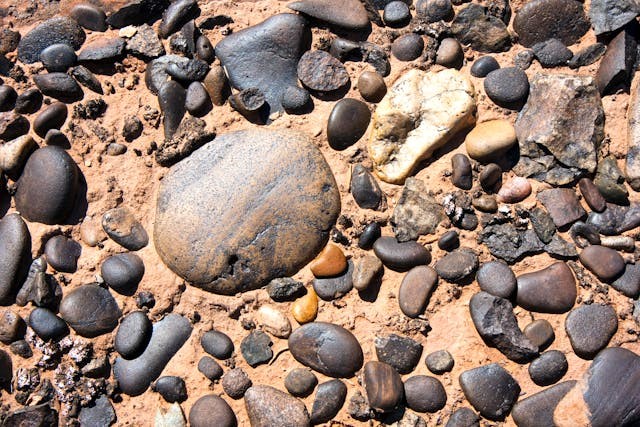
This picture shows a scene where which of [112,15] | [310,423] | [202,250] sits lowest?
[310,423]

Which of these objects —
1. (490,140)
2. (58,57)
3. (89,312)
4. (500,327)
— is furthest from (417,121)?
(58,57)

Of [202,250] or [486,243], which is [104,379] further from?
[486,243]

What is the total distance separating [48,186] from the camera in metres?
2.88

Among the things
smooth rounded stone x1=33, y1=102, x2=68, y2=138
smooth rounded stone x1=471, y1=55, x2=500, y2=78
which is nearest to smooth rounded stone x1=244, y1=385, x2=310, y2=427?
smooth rounded stone x1=33, y1=102, x2=68, y2=138

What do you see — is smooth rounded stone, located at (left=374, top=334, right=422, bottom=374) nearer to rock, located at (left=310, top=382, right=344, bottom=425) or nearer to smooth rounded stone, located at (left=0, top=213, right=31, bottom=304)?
rock, located at (left=310, top=382, right=344, bottom=425)

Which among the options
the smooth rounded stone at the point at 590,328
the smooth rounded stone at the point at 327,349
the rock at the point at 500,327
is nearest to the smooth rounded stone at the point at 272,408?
the smooth rounded stone at the point at 327,349

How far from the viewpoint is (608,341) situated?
8.39 feet

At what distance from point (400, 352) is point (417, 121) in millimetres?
1129

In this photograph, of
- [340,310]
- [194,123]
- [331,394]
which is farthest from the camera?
[194,123]

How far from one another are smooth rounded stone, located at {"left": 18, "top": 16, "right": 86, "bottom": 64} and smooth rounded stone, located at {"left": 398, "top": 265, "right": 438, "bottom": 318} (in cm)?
228

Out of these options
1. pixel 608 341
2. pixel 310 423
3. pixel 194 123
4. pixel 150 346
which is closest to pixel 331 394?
pixel 310 423

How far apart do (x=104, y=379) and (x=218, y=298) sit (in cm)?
65

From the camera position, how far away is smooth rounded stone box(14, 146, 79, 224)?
288 centimetres

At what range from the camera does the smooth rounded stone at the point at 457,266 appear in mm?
2672
